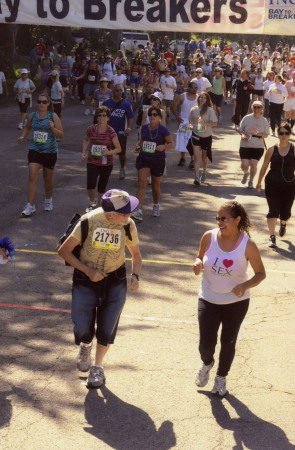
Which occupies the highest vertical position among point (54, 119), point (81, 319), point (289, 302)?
point (54, 119)

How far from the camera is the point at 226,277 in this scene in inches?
242

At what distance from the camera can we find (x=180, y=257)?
1050cm

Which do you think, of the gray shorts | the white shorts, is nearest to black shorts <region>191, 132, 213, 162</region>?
the white shorts

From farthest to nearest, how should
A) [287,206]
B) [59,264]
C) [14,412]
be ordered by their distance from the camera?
[287,206] < [59,264] < [14,412]

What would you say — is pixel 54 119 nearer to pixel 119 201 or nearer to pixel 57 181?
pixel 57 181

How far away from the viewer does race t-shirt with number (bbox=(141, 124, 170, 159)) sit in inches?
471

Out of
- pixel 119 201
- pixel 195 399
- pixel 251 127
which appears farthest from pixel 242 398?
pixel 251 127

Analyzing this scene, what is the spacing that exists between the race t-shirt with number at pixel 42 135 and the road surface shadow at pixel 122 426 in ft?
20.3

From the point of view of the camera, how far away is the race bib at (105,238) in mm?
6172

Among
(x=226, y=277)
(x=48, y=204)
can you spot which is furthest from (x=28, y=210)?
(x=226, y=277)

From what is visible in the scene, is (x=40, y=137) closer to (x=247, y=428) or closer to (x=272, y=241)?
(x=272, y=241)

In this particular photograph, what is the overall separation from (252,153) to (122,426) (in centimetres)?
964

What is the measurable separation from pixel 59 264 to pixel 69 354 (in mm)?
2857

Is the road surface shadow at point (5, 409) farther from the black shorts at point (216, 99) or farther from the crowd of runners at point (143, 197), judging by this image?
the black shorts at point (216, 99)
